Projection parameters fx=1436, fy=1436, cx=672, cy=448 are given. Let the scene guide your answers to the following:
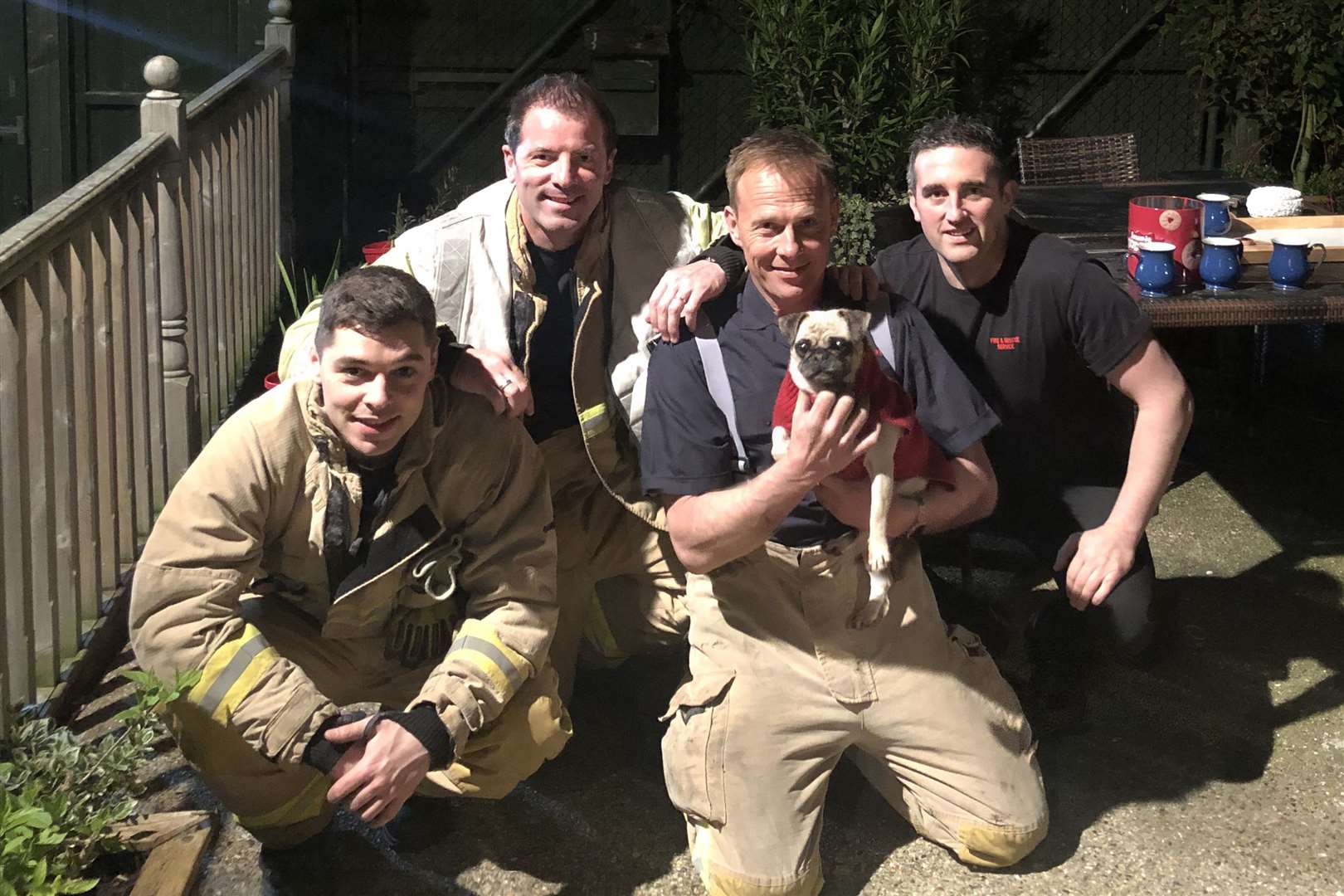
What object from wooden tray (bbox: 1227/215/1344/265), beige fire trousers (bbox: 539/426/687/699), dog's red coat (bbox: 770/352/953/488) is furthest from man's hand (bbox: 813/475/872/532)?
wooden tray (bbox: 1227/215/1344/265)

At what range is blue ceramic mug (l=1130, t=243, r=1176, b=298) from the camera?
14.2 feet

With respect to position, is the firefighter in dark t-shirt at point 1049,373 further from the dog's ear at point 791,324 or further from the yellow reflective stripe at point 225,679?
the yellow reflective stripe at point 225,679

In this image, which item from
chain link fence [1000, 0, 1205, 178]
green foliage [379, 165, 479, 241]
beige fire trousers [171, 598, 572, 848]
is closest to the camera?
beige fire trousers [171, 598, 572, 848]

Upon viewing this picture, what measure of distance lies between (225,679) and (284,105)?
535cm

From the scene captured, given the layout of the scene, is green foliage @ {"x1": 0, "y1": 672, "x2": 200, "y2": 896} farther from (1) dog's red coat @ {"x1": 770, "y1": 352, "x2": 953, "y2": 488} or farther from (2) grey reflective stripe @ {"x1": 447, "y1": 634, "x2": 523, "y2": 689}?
(1) dog's red coat @ {"x1": 770, "y1": 352, "x2": 953, "y2": 488}

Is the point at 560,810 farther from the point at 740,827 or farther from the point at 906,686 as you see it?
the point at 906,686

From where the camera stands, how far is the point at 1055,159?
7.53m

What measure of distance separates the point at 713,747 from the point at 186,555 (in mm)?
1268

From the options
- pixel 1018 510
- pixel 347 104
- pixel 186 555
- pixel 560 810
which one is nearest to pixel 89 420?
pixel 186 555

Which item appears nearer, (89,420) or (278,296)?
(89,420)

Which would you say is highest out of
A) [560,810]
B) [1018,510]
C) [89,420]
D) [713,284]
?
[713,284]

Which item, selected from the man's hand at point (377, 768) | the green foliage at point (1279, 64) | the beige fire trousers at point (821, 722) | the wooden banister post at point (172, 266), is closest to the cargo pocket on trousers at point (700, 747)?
the beige fire trousers at point (821, 722)

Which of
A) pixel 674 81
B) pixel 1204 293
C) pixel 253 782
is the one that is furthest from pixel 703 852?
pixel 674 81

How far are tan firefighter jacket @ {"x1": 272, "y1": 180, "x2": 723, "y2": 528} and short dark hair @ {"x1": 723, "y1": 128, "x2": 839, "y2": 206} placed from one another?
63 centimetres
